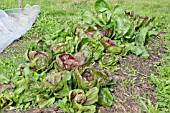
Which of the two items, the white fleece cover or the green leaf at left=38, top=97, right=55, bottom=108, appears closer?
the green leaf at left=38, top=97, right=55, bottom=108

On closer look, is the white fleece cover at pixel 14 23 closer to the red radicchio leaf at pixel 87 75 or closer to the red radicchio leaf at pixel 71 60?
the red radicchio leaf at pixel 71 60

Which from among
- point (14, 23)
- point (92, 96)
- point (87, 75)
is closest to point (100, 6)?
point (14, 23)

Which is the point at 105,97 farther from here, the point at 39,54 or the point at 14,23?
the point at 14,23

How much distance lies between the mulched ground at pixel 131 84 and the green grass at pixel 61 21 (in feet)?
0.33

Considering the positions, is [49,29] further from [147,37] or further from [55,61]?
[55,61]

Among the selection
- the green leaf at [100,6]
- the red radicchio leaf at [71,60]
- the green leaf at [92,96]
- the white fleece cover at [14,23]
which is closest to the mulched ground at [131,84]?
the green leaf at [92,96]

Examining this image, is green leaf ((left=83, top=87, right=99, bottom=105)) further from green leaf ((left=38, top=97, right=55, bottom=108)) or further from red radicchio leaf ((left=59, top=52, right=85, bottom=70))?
red radicchio leaf ((left=59, top=52, right=85, bottom=70))

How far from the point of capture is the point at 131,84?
292cm

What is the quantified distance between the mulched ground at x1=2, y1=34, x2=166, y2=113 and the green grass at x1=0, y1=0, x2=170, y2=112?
0.10 meters

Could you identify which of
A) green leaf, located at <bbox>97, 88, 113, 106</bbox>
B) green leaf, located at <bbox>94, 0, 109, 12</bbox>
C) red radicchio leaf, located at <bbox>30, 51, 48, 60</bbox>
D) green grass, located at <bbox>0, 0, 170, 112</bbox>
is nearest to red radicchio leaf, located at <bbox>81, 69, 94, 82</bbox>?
green leaf, located at <bbox>97, 88, 113, 106</bbox>

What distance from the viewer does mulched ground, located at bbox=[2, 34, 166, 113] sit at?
101 inches

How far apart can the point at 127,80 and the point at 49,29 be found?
72.1 inches

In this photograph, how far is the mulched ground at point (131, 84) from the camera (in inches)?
101

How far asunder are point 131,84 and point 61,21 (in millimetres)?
2264
